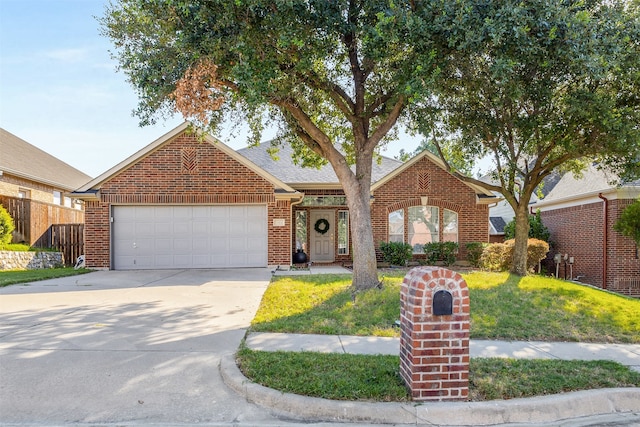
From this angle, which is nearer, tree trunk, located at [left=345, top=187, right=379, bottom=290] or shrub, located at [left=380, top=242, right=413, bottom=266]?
tree trunk, located at [left=345, top=187, right=379, bottom=290]

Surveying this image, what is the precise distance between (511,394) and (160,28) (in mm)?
8444

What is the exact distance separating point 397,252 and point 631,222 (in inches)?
299

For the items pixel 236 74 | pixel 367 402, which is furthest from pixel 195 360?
pixel 236 74

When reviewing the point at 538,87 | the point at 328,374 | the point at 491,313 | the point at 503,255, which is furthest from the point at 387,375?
the point at 503,255

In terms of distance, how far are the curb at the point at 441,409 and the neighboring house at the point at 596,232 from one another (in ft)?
36.9

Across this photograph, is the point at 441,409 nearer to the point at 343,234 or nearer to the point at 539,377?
the point at 539,377

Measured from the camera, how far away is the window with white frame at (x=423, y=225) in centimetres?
1628

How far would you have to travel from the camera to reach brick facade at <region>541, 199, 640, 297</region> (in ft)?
48.1

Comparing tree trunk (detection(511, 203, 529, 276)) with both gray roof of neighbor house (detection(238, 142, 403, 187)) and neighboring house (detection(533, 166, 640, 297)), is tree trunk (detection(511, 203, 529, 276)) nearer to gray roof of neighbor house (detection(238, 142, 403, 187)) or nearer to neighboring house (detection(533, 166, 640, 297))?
neighboring house (detection(533, 166, 640, 297))

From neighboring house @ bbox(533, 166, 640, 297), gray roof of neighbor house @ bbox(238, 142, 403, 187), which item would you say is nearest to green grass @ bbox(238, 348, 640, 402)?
neighboring house @ bbox(533, 166, 640, 297)

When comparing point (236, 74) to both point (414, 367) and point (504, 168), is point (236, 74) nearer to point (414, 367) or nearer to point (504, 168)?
point (414, 367)

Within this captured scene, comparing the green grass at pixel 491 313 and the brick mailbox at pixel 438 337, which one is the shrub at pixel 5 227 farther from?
the brick mailbox at pixel 438 337

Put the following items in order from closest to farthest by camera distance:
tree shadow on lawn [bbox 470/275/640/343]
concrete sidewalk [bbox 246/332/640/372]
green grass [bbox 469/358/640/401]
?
1. green grass [bbox 469/358/640/401]
2. concrete sidewalk [bbox 246/332/640/372]
3. tree shadow on lawn [bbox 470/275/640/343]

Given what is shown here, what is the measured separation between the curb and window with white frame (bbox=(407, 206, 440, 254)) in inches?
481
